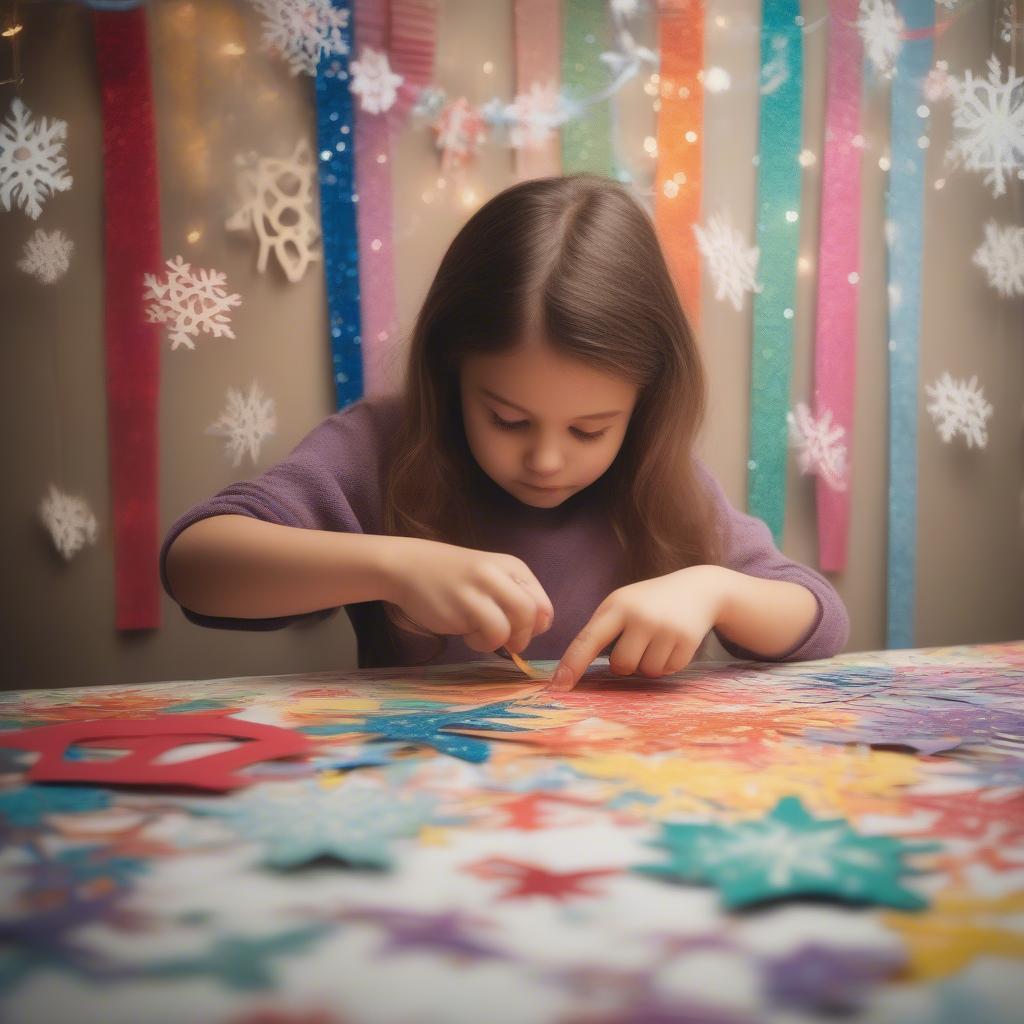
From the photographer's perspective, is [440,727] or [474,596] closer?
[440,727]

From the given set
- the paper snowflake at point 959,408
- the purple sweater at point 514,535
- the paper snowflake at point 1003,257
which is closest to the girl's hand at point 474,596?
the purple sweater at point 514,535

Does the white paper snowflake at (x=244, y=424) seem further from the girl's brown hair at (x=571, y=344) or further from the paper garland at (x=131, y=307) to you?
the girl's brown hair at (x=571, y=344)

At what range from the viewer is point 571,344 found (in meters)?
0.88

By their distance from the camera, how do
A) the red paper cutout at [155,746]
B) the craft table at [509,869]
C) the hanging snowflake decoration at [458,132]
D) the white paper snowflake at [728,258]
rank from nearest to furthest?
the craft table at [509,869]
the red paper cutout at [155,746]
the hanging snowflake decoration at [458,132]
the white paper snowflake at [728,258]

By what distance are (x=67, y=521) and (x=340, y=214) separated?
1.95 ft

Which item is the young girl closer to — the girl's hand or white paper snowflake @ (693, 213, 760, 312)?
the girl's hand

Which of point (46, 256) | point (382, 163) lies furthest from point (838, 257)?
point (46, 256)

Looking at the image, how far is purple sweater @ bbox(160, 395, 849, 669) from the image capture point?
987 mm

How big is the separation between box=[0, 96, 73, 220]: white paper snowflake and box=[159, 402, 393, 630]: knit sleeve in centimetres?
58

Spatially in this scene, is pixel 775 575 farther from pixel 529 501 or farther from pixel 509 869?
pixel 509 869

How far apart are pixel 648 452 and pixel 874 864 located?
761 mm

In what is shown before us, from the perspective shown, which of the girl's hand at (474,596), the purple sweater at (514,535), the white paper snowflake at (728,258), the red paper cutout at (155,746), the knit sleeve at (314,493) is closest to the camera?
the red paper cutout at (155,746)

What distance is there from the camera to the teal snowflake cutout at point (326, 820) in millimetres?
335

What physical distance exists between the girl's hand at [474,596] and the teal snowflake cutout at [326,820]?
0.29 m
